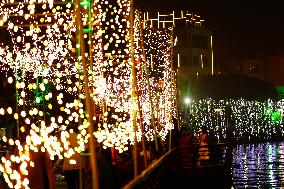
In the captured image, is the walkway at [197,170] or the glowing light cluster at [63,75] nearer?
the glowing light cluster at [63,75]

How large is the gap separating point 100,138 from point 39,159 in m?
4.57

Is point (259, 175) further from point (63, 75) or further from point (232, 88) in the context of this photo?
point (232, 88)

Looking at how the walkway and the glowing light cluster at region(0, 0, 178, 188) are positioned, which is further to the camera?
the walkway

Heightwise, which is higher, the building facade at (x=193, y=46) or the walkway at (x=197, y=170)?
the building facade at (x=193, y=46)

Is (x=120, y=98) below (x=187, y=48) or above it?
below

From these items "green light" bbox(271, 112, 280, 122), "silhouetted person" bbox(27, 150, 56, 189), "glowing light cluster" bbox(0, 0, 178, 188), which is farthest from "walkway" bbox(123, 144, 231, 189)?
"green light" bbox(271, 112, 280, 122)

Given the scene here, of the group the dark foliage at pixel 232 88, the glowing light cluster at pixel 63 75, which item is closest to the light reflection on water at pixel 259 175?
the glowing light cluster at pixel 63 75

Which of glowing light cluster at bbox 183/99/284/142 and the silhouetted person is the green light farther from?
the silhouetted person

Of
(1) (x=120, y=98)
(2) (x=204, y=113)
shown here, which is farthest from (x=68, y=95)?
(2) (x=204, y=113)

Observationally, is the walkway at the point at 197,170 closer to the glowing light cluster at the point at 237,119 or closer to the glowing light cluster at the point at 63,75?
the glowing light cluster at the point at 63,75

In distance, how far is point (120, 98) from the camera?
28.4 meters

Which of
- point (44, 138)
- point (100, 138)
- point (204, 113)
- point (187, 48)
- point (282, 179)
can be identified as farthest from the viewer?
point (187, 48)

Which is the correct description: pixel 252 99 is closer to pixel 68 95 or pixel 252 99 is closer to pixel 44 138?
pixel 68 95

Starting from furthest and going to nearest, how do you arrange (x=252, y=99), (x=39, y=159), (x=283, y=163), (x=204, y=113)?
(x=252, y=99), (x=204, y=113), (x=283, y=163), (x=39, y=159)
